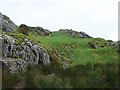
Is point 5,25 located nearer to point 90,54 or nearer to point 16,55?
point 16,55

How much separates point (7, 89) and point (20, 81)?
88 centimetres

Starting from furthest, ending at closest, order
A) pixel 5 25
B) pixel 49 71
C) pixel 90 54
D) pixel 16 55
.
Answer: pixel 90 54, pixel 5 25, pixel 16 55, pixel 49 71

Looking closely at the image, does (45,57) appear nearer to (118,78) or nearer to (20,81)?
(20,81)

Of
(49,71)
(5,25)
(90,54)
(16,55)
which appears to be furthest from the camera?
(90,54)

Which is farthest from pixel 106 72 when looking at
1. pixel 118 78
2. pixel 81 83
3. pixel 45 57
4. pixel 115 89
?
pixel 45 57

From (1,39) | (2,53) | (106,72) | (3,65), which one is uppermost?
(1,39)

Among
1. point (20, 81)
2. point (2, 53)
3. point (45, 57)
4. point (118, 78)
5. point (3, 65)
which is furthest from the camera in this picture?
point (45, 57)

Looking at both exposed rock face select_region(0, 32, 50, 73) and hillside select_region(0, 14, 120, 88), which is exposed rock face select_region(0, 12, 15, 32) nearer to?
hillside select_region(0, 14, 120, 88)

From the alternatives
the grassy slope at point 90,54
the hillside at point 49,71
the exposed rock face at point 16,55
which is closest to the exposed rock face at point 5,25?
the hillside at point 49,71

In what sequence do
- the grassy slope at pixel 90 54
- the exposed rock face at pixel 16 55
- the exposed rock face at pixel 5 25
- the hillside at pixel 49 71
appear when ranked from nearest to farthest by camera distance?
the hillside at pixel 49 71, the grassy slope at pixel 90 54, the exposed rock face at pixel 16 55, the exposed rock face at pixel 5 25

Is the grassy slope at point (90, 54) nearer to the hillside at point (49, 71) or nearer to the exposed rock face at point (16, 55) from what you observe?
the hillside at point (49, 71)

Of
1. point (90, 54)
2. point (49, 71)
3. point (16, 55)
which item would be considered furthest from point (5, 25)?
point (90, 54)

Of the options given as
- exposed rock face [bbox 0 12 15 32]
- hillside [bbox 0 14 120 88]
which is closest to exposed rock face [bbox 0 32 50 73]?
hillside [bbox 0 14 120 88]

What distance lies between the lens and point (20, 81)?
3938 mm
